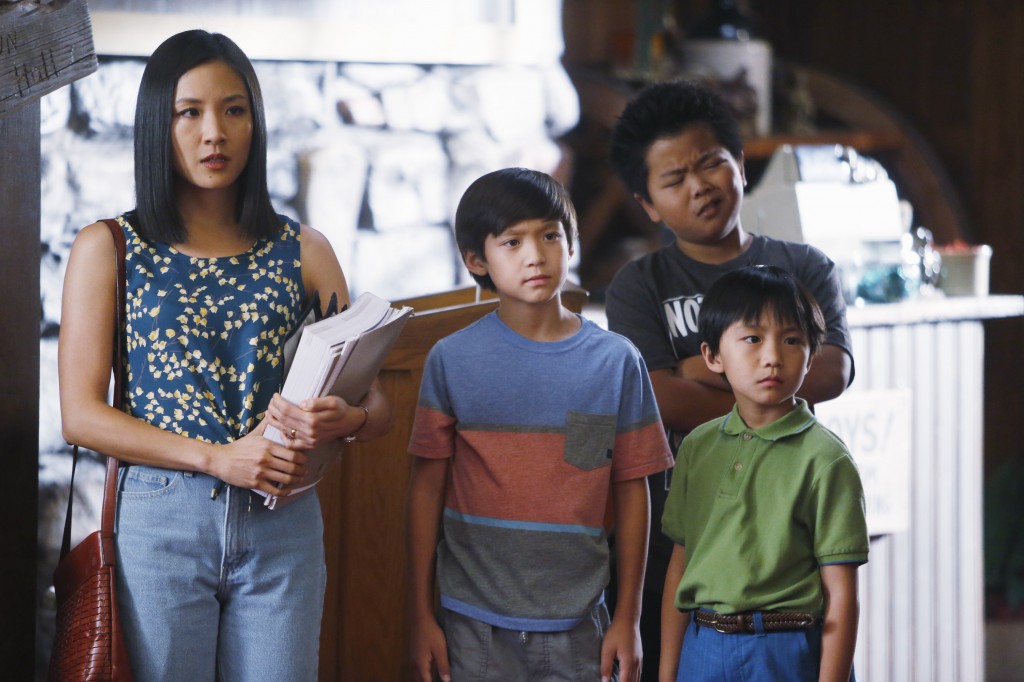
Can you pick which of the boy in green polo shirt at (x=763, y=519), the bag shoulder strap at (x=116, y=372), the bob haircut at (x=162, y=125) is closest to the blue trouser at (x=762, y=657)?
the boy in green polo shirt at (x=763, y=519)

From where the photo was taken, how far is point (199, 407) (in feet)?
5.04

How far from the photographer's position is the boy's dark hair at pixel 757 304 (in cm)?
166

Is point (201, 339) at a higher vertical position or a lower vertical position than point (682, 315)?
lower

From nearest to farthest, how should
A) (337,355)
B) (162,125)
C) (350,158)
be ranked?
(337,355) → (162,125) → (350,158)

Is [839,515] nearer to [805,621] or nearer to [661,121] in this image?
[805,621]

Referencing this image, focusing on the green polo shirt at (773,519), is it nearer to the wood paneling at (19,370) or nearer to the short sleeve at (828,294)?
the short sleeve at (828,294)

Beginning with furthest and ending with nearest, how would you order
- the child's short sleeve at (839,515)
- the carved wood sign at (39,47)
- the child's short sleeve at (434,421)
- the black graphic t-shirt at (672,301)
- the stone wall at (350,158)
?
the stone wall at (350,158), the black graphic t-shirt at (672,301), the child's short sleeve at (434,421), the child's short sleeve at (839,515), the carved wood sign at (39,47)

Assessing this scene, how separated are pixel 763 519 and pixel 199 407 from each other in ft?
2.46

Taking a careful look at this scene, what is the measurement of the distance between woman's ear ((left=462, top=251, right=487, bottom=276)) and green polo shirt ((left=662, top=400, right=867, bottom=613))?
417 mm

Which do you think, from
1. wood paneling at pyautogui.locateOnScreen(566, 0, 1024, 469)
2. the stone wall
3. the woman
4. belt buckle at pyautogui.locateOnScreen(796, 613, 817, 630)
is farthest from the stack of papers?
wood paneling at pyautogui.locateOnScreen(566, 0, 1024, 469)

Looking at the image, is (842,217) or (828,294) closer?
(828,294)

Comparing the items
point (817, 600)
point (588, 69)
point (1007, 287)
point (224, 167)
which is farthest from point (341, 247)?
point (1007, 287)

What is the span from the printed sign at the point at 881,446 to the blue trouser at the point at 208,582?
153cm

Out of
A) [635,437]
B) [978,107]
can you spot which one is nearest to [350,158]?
[635,437]
